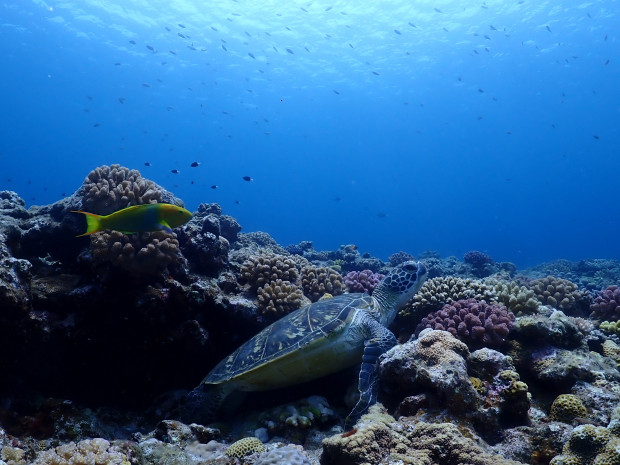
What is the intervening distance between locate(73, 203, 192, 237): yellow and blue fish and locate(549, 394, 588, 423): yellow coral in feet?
13.9

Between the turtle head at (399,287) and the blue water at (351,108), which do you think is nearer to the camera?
the turtle head at (399,287)

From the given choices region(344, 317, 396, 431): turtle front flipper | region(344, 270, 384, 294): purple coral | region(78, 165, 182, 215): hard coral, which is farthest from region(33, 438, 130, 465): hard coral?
region(344, 270, 384, 294): purple coral

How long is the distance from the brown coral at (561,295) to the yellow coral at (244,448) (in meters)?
6.86

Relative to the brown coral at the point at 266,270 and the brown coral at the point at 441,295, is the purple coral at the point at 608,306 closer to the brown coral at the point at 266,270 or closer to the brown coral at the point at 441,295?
the brown coral at the point at 441,295

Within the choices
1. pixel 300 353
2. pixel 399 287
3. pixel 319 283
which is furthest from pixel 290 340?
pixel 319 283

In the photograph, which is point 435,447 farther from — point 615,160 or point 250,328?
point 615,160

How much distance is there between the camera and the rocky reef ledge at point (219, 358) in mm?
2875

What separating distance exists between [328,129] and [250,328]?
100 meters

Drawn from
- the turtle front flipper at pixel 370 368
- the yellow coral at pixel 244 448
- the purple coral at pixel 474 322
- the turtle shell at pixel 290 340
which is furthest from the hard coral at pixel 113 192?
the purple coral at pixel 474 322

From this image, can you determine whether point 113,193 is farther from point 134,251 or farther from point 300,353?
point 300,353

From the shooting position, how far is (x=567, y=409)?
10.4ft

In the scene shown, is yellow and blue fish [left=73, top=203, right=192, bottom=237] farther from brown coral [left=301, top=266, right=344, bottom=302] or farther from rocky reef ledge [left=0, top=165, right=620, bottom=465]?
brown coral [left=301, top=266, right=344, bottom=302]

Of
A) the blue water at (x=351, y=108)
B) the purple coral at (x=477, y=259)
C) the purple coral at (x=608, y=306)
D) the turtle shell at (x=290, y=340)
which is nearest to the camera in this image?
the turtle shell at (x=290, y=340)

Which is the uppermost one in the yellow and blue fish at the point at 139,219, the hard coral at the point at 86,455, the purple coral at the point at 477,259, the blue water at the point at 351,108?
the blue water at the point at 351,108
